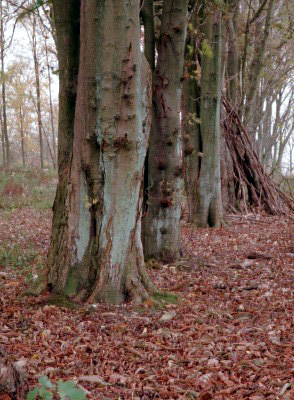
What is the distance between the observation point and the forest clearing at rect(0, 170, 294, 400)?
2.94 meters

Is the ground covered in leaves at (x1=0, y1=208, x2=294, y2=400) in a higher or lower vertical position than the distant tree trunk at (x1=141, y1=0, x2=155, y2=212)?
lower

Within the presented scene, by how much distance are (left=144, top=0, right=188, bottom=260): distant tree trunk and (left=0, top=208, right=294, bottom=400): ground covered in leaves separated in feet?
1.43

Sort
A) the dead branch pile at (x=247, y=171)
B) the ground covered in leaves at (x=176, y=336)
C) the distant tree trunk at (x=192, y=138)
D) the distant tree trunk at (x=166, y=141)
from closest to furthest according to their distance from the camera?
1. the ground covered in leaves at (x=176, y=336)
2. the distant tree trunk at (x=166, y=141)
3. the distant tree trunk at (x=192, y=138)
4. the dead branch pile at (x=247, y=171)

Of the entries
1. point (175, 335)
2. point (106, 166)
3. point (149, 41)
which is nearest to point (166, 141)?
point (149, 41)

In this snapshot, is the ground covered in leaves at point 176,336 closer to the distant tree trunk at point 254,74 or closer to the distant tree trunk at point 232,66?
the distant tree trunk at point 232,66

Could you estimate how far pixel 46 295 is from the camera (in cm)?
447

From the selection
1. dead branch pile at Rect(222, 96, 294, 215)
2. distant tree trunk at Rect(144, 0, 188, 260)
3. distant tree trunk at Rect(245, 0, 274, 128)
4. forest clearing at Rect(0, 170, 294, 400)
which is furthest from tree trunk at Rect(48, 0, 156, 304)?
distant tree trunk at Rect(245, 0, 274, 128)

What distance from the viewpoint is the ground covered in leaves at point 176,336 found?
294 cm

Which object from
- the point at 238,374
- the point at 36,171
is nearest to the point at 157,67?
the point at 238,374

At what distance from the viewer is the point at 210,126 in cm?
898

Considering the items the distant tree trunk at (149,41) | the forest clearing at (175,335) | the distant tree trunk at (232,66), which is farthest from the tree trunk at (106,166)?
the distant tree trunk at (232,66)

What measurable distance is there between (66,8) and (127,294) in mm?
2909

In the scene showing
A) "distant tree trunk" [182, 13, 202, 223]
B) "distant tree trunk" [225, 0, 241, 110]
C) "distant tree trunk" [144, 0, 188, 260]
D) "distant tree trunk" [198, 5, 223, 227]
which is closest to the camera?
"distant tree trunk" [144, 0, 188, 260]

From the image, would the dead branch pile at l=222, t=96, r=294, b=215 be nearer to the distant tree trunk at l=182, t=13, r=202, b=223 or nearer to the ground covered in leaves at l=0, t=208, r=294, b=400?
the distant tree trunk at l=182, t=13, r=202, b=223
